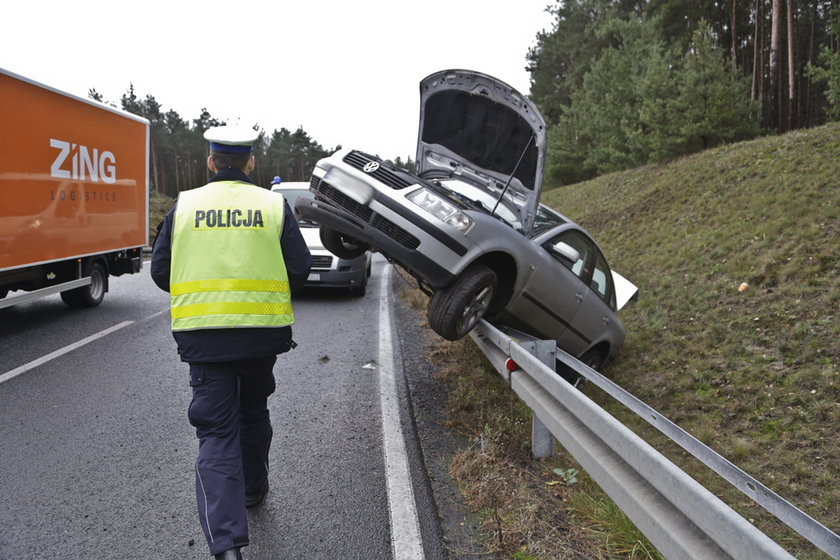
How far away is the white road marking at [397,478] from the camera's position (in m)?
2.81

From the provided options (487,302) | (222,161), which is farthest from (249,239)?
(487,302)

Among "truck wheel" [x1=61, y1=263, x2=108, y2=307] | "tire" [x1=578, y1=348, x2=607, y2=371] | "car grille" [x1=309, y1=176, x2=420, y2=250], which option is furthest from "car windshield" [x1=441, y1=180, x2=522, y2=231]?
"truck wheel" [x1=61, y1=263, x2=108, y2=307]

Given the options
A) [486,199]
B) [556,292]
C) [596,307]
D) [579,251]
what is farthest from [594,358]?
[486,199]

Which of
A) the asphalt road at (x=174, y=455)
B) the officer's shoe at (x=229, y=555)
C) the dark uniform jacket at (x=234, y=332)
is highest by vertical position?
the dark uniform jacket at (x=234, y=332)

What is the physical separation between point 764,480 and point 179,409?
14.5ft

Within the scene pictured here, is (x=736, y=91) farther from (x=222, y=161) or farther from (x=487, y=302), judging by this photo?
(x=222, y=161)

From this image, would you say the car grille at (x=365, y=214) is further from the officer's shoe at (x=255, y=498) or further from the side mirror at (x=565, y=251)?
the officer's shoe at (x=255, y=498)

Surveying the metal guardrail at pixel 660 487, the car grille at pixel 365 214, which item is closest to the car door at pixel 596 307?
the car grille at pixel 365 214

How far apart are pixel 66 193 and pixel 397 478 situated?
6.34 metres

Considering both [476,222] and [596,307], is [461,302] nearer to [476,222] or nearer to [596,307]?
[476,222]

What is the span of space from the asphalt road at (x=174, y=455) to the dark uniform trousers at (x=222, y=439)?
0.40 m

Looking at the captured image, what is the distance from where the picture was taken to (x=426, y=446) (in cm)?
396

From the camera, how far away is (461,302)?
444cm

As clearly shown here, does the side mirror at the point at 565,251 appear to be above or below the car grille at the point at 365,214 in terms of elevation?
below
